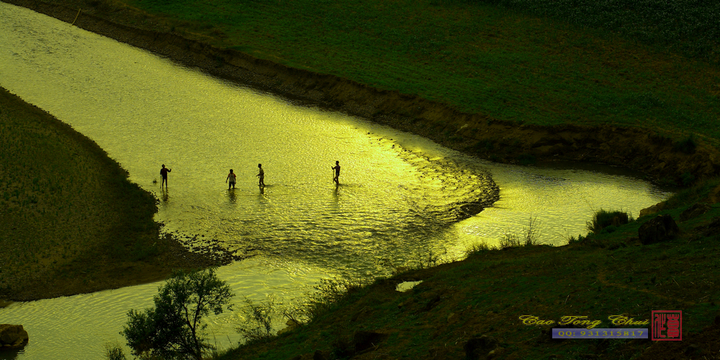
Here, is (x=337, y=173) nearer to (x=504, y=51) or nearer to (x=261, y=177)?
(x=261, y=177)

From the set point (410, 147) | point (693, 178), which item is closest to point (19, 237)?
point (410, 147)

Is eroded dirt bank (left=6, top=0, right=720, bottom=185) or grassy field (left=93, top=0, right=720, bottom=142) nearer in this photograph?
eroded dirt bank (left=6, top=0, right=720, bottom=185)

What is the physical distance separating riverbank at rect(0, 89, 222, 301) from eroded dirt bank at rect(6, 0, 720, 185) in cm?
1925

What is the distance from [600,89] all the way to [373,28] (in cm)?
2384

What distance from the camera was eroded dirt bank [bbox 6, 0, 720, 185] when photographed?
36.9m

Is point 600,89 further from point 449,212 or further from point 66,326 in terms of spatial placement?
point 66,326

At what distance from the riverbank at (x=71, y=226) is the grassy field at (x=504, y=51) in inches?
910

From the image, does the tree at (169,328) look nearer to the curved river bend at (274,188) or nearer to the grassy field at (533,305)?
the grassy field at (533,305)

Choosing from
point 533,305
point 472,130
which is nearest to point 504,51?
point 472,130

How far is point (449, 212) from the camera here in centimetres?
3039

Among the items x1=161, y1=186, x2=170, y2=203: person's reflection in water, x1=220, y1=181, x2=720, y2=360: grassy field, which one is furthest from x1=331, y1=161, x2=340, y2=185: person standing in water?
x1=220, y1=181, x2=720, y2=360: grassy field

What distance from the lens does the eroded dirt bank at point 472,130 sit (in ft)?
121

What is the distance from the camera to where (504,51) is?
2175 inches

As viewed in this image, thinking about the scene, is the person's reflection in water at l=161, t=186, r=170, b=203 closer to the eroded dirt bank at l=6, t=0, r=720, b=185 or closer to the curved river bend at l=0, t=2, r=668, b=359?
the curved river bend at l=0, t=2, r=668, b=359
